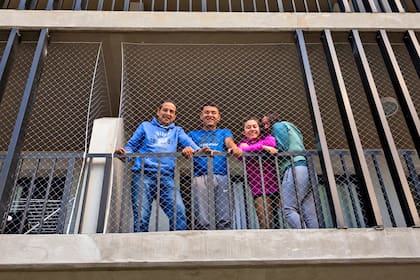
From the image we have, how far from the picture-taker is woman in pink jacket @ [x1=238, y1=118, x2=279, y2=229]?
4895 millimetres

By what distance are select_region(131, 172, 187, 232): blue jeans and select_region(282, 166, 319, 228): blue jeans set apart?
1.05 meters

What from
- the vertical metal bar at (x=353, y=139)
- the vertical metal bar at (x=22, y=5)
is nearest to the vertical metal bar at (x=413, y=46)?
the vertical metal bar at (x=353, y=139)

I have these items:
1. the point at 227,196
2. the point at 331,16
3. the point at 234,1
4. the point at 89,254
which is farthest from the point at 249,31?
the point at 89,254

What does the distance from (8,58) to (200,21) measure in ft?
7.25

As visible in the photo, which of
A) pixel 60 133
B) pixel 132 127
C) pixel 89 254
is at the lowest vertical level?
pixel 89 254

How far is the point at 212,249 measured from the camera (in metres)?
4.00

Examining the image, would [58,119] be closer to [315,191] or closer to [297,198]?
[297,198]

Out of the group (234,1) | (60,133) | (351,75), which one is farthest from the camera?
(234,1)

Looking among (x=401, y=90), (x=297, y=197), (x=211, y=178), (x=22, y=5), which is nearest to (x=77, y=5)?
(x=22, y=5)

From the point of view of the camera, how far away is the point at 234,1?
8078mm

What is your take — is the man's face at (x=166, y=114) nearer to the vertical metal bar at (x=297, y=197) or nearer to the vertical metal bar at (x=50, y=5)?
the vertical metal bar at (x=297, y=197)

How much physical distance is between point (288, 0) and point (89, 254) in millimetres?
5971

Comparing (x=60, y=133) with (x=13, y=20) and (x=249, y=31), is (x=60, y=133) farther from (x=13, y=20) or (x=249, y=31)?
(x=249, y=31)

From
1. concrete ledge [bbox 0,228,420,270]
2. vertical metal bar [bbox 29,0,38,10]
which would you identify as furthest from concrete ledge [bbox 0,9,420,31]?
concrete ledge [bbox 0,228,420,270]
